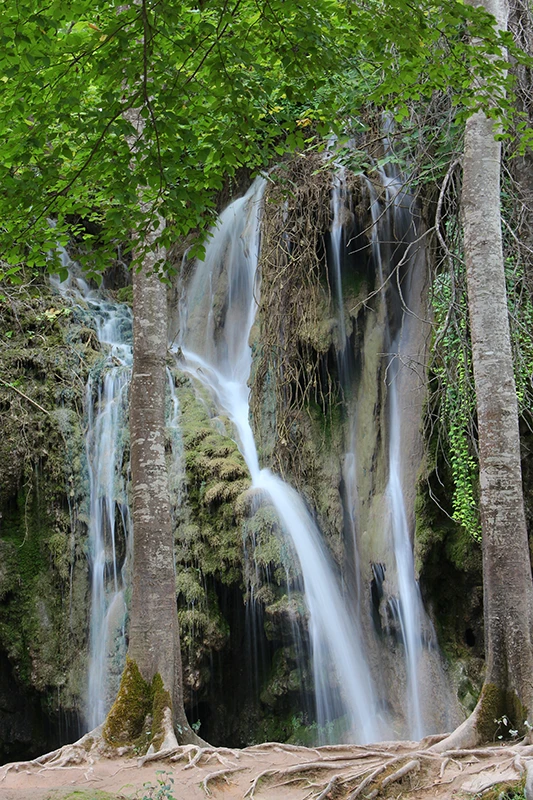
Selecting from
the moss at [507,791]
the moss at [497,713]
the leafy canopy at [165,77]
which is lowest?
the moss at [507,791]

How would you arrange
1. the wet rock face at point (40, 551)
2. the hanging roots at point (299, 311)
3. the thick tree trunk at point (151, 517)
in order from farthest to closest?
the hanging roots at point (299, 311) < the wet rock face at point (40, 551) < the thick tree trunk at point (151, 517)

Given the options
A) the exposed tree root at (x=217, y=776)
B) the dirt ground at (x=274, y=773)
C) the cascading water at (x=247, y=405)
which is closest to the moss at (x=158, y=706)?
the dirt ground at (x=274, y=773)

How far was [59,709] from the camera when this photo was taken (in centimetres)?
916

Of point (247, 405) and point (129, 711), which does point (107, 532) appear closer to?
point (247, 405)

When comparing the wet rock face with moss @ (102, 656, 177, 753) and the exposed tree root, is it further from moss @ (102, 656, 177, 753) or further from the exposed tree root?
the exposed tree root

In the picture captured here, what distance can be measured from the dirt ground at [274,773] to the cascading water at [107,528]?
3.11 metres

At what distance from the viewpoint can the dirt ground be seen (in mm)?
4207

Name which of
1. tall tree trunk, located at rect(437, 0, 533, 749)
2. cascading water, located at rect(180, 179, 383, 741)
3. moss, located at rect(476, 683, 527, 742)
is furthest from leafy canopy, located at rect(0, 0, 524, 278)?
cascading water, located at rect(180, 179, 383, 741)

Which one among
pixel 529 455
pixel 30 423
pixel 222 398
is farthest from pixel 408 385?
pixel 30 423

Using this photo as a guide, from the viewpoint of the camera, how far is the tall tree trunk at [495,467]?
504cm

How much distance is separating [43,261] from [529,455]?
5.79 meters

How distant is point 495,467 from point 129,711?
3.78 metres

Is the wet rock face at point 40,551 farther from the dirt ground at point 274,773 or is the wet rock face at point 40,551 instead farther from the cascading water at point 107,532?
the dirt ground at point 274,773

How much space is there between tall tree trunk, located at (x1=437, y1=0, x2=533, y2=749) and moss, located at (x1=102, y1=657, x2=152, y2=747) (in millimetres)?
2621
